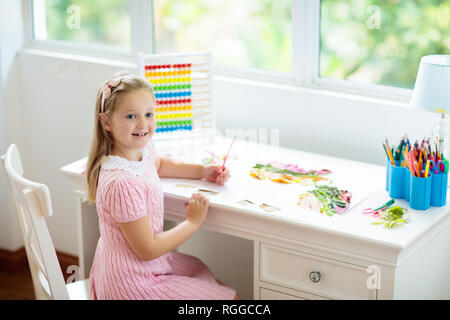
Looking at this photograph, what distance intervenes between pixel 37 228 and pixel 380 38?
4.35 feet

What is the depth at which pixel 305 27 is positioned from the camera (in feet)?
8.09

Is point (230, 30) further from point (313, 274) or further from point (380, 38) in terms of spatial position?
point (313, 274)

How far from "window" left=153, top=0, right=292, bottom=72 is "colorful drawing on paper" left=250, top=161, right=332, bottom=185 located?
1.57 ft

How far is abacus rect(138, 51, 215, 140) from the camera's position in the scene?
2.38 meters

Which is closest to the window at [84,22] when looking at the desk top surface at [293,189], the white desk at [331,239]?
the desk top surface at [293,189]

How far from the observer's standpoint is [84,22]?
300cm

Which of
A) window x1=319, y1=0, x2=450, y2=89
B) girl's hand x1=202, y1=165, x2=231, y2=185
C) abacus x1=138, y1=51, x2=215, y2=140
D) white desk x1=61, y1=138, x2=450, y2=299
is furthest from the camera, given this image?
abacus x1=138, y1=51, x2=215, y2=140

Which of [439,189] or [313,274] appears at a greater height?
[439,189]

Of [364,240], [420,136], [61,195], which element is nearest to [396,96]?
[420,136]

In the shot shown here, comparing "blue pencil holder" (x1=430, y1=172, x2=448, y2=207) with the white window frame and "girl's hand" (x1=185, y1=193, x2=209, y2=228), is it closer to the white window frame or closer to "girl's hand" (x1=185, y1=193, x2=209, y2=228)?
the white window frame

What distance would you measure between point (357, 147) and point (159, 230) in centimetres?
81

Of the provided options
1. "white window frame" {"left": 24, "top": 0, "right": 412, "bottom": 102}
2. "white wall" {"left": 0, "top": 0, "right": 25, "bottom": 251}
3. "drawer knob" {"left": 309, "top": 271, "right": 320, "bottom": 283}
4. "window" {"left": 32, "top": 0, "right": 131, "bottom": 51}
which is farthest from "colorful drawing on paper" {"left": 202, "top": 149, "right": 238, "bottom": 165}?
"white wall" {"left": 0, "top": 0, "right": 25, "bottom": 251}

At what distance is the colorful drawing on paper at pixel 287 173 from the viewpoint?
2.16 metres

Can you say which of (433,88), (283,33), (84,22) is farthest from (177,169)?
(84,22)
